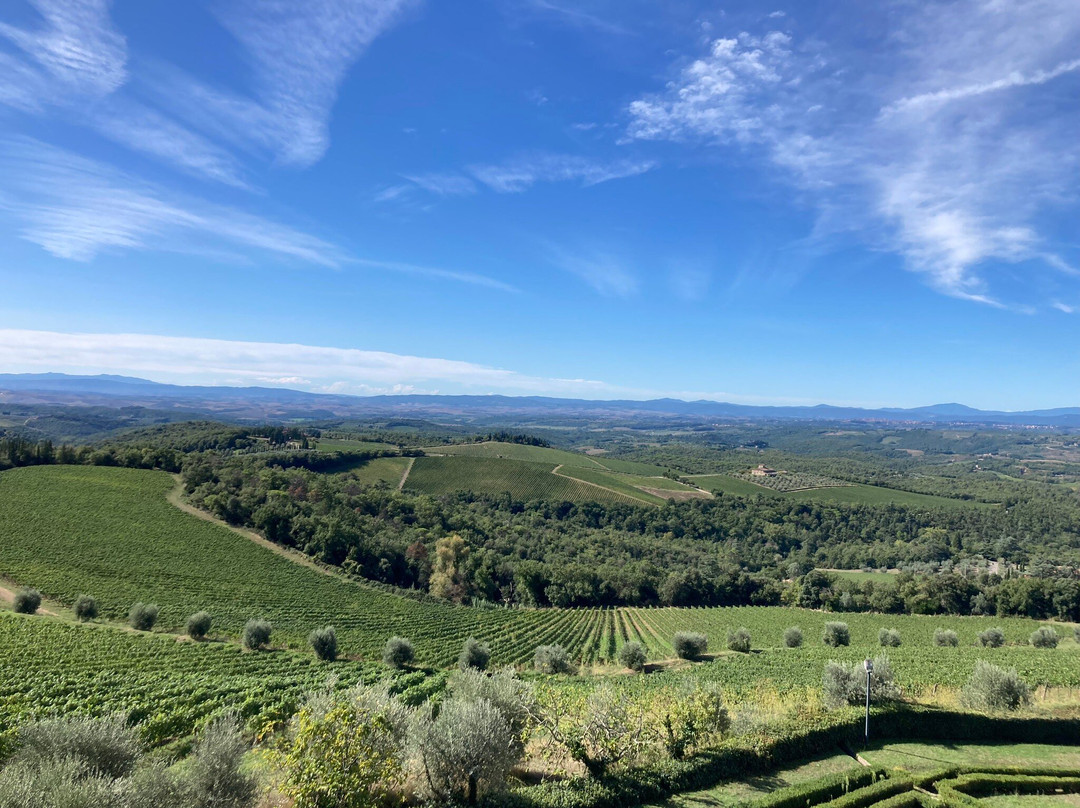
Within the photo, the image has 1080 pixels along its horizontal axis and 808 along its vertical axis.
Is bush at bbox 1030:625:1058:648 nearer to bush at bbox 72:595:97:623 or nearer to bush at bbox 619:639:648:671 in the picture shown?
bush at bbox 619:639:648:671

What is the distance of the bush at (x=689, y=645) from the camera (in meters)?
41.1

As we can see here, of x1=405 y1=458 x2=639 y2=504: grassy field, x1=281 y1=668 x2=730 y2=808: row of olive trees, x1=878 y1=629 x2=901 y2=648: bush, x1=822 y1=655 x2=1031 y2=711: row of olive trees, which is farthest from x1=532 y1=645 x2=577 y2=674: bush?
x1=405 y1=458 x2=639 y2=504: grassy field

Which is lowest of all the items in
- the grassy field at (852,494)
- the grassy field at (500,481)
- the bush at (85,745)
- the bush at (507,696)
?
the grassy field at (852,494)

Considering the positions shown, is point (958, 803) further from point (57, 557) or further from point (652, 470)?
point (652, 470)

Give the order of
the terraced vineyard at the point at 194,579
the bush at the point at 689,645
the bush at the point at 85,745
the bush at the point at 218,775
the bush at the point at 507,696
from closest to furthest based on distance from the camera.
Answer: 1. the bush at the point at 218,775
2. the bush at the point at 85,745
3. the bush at the point at 507,696
4. the bush at the point at 689,645
5. the terraced vineyard at the point at 194,579

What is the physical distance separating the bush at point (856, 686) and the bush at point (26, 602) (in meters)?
55.2

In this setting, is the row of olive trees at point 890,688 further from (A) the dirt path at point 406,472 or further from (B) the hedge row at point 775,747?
(A) the dirt path at point 406,472

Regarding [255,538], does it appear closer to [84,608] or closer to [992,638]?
[84,608]

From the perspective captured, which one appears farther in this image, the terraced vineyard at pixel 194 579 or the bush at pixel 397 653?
the terraced vineyard at pixel 194 579

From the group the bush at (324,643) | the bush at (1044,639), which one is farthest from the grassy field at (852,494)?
the bush at (324,643)

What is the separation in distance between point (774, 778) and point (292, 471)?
345 feet

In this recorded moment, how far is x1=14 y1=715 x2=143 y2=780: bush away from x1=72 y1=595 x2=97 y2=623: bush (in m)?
36.4

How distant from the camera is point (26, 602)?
125 feet

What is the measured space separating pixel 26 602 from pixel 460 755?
155 ft
